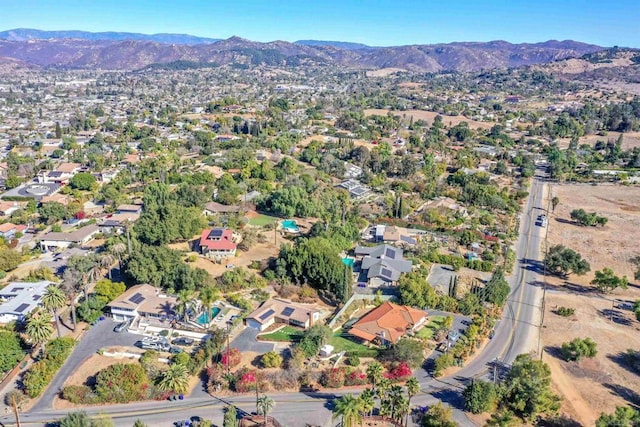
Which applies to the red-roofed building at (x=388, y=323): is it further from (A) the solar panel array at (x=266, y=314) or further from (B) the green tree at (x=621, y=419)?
(B) the green tree at (x=621, y=419)

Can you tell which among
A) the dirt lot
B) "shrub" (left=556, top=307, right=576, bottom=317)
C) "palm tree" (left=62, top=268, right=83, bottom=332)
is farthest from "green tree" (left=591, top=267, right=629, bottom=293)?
"palm tree" (left=62, top=268, right=83, bottom=332)

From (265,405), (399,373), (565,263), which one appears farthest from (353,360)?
(565,263)

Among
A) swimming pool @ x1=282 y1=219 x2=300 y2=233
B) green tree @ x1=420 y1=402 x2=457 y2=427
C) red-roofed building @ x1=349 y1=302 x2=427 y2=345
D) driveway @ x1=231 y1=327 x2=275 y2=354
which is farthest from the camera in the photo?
swimming pool @ x1=282 y1=219 x2=300 y2=233

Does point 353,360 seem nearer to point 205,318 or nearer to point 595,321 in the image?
point 205,318

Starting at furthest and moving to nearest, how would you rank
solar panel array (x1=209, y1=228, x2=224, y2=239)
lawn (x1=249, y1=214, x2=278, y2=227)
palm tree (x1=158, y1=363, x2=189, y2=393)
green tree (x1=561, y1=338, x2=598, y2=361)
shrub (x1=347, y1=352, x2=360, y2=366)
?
lawn (x1=249, y1=214, x2=278, y2=227) < solar panel array (x1=209, y1=228, x2=224, y2=239) < green tree (x1=561, y1=338, x2=598, y2=361) < shrub (x1=347, y1=352, x2=360, y2=366) < palm tree (x1=158, y1=363, x2=189, y2=393)

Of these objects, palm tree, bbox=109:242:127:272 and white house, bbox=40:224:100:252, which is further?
→ white house, bbox=40:224:100:252

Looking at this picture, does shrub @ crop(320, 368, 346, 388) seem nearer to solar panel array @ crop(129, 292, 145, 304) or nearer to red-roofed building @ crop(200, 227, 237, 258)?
solar panel array @ crop(129, 292, 145, 304)

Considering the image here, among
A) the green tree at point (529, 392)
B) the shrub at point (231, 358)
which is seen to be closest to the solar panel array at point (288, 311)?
the shrub at point (231, 358)
